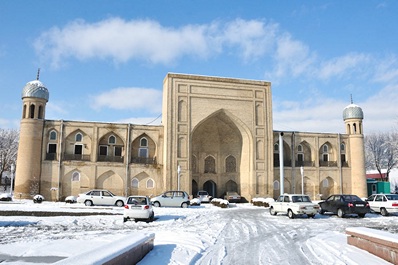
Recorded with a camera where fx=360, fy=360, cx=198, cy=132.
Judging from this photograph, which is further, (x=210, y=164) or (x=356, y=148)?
(x=356, y=148)

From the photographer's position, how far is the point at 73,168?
108ft

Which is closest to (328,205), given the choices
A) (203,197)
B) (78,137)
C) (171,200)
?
(171,200)

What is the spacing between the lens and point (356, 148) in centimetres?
3994

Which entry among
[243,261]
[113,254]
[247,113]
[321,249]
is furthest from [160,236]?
[247,113]

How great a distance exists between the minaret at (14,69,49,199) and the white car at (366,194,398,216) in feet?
86.4

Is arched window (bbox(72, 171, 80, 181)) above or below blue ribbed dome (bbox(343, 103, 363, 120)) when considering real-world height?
below

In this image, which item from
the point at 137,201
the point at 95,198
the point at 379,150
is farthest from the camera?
the point at 379,150

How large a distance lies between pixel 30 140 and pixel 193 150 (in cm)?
1569

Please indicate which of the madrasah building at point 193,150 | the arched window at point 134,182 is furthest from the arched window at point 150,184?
the arched window at point 134,182

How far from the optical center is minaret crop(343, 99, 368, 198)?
39.3 m

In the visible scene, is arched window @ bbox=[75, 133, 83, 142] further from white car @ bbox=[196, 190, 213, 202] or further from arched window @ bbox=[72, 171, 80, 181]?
white car @ bbox=[196, 190, 213, 202]

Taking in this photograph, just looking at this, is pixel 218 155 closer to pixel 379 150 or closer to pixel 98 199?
pixel 98 199

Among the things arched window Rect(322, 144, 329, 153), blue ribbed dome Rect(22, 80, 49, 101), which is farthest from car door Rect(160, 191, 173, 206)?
arched window Rect(322, 144, 329, 153)

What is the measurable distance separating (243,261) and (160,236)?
3873 mm
